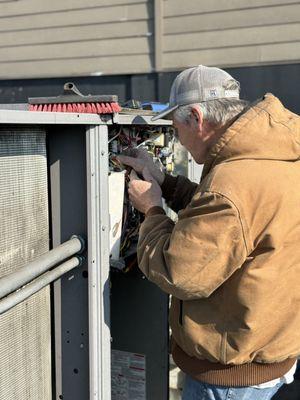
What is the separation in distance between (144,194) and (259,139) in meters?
0.48

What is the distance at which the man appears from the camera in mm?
1316

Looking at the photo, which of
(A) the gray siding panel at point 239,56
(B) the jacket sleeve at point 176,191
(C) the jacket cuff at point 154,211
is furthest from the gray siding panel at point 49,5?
(C) the jacket cuff at point 154,211

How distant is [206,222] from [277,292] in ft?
1.05

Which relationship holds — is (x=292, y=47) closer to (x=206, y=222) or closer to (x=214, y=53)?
(x=214, y=53)

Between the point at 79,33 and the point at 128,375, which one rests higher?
the point at 79,33

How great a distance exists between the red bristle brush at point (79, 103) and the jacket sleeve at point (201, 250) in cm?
47

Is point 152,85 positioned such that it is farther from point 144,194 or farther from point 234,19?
point 144,194

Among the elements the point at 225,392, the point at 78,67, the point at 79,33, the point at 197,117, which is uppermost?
the point at 79,33

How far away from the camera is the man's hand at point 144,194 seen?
1.66 metres

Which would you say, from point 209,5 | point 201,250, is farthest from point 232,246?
point 209,5

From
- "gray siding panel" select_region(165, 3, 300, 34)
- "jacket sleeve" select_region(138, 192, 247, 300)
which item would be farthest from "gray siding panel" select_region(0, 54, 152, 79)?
"jacket sleeve" select_region(138, 192, 247, 300)

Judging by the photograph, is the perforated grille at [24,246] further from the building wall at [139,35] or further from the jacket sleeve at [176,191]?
the building wall at [139,35]

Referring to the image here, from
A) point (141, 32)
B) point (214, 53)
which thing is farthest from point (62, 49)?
point (214, 53)

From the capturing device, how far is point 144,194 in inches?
66.1
